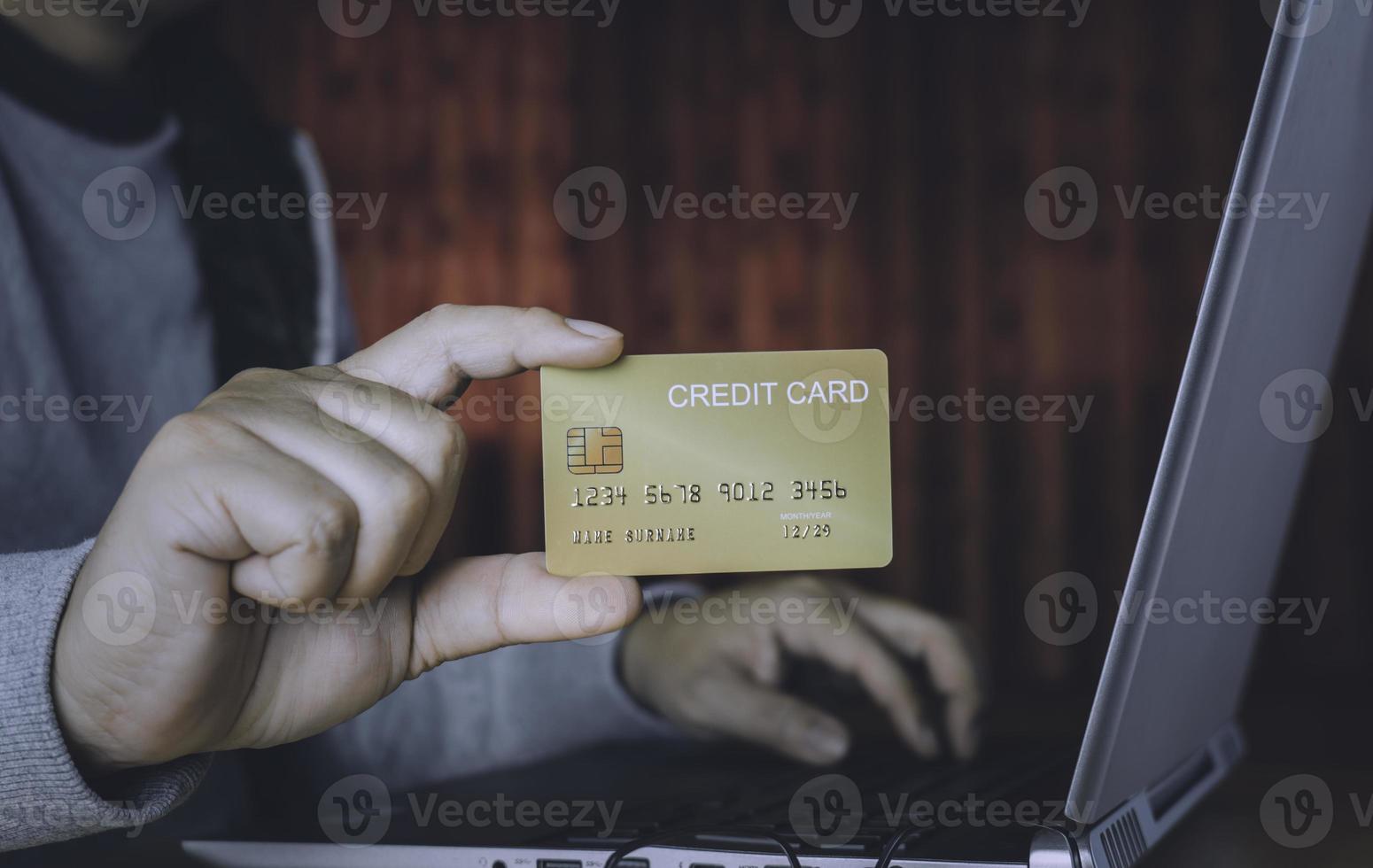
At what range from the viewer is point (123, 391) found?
118 cm

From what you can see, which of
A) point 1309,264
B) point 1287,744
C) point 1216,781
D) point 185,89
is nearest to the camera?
point 1309,264

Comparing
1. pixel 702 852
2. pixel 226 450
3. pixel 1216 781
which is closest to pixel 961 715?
pixel 1216 781

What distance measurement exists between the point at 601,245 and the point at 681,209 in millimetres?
309

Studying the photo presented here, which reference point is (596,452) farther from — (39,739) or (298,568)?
(39,739)

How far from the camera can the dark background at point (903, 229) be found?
330 cm

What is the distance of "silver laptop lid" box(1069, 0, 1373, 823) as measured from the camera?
1.49 ft

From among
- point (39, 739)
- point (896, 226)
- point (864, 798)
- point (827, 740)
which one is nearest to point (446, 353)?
point (39, 739)

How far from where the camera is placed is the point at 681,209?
141 inches

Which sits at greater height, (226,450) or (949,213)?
(226,450)

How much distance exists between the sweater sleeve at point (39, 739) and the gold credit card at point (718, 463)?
0.83ft

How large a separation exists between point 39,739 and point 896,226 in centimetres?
327

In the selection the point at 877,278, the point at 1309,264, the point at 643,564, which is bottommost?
the point at 877,278

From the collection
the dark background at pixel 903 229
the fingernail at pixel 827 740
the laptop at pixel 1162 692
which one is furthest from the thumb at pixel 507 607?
the dark background at pixel 903 229

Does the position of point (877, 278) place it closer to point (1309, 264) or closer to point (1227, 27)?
Answer: point (1227, 27)
